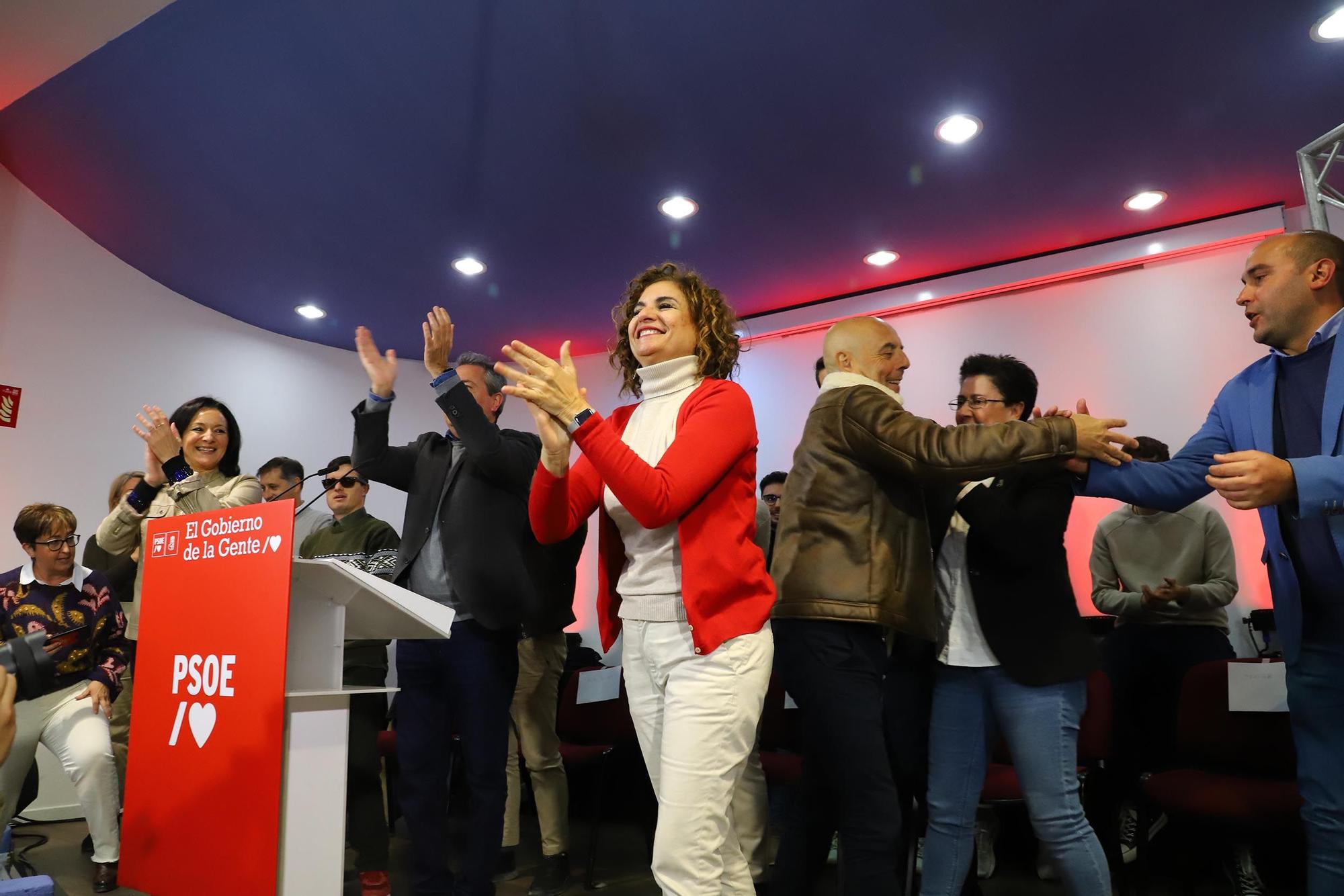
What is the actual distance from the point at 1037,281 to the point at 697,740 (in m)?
4.87

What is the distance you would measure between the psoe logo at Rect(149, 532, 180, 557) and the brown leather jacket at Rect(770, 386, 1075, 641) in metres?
1.36

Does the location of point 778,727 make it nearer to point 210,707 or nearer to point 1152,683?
point 1152,683

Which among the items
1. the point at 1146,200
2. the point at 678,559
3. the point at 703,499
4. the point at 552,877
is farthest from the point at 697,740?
the point at 1146,200

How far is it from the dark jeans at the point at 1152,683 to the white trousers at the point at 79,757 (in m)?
3.91

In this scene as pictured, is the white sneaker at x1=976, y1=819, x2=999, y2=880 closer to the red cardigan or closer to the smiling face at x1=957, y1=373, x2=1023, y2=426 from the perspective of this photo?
the smiling face at x1=957, y1=373, x2=1023, y2=426

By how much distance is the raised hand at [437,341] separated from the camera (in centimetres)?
245

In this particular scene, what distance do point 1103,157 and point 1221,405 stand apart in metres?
2.78

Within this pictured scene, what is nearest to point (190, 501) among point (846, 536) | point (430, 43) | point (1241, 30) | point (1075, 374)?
point (430, 43)

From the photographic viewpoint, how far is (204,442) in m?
3.39

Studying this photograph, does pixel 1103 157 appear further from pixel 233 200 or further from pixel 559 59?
pixel 233 200

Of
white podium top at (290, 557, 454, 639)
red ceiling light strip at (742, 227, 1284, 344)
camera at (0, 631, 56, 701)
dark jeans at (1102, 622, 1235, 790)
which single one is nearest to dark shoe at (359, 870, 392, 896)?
white podium top at (290, 557, 454, 639)

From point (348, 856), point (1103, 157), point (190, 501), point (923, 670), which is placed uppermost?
point (1103, 157)

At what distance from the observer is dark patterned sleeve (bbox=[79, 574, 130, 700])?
12.2ft

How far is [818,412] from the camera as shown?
89.6 inches
